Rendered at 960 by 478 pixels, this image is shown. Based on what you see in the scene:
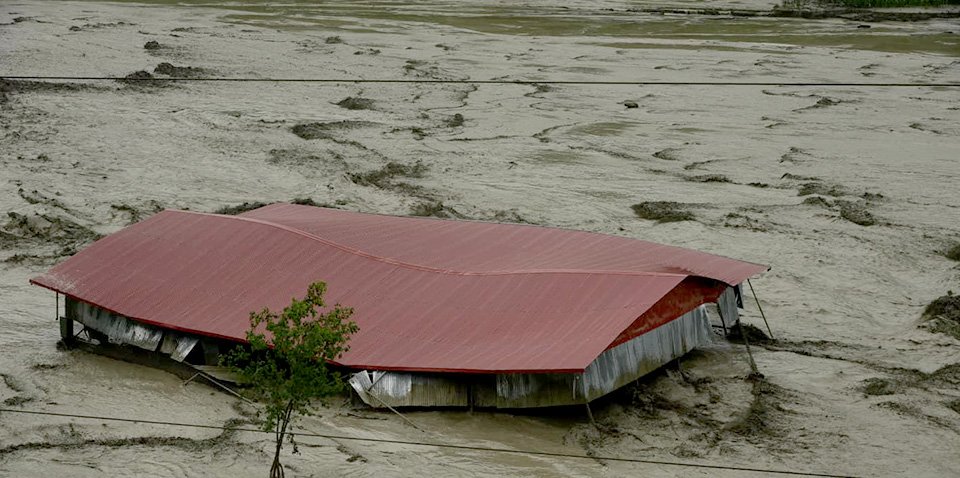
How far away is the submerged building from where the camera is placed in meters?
11.8

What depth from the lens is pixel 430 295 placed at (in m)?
12.7

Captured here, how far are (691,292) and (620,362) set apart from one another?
1346 mm

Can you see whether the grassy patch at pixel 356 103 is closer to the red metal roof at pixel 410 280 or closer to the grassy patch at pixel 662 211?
the grassy patch at pixel 662 211

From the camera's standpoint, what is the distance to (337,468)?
11.0m

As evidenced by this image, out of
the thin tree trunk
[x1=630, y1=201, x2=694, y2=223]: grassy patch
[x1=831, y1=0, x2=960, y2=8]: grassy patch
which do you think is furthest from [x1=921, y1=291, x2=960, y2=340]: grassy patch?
[x1=831, y1=0, x2=960, y2=8]: grassy patch

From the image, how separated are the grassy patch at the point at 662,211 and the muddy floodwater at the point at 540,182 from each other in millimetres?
152

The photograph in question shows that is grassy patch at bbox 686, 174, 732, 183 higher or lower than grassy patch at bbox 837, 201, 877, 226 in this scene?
lower

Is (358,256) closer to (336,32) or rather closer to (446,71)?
(446,71)

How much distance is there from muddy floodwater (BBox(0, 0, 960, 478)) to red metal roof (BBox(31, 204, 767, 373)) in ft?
2.28

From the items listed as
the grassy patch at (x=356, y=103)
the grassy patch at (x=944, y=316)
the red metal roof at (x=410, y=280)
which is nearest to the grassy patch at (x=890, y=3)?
the grassy patch at (x=356, y=103)

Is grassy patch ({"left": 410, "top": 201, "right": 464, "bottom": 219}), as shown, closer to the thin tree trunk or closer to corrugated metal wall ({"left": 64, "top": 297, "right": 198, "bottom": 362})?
corrugated metal wall ({"left": 64, "top": 297, "right": 198, "bottom": 362})

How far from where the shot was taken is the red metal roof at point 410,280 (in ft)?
39.0

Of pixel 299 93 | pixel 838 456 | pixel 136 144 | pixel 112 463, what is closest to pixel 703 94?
pixel 299 93

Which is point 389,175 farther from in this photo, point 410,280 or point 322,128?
point 410,280
